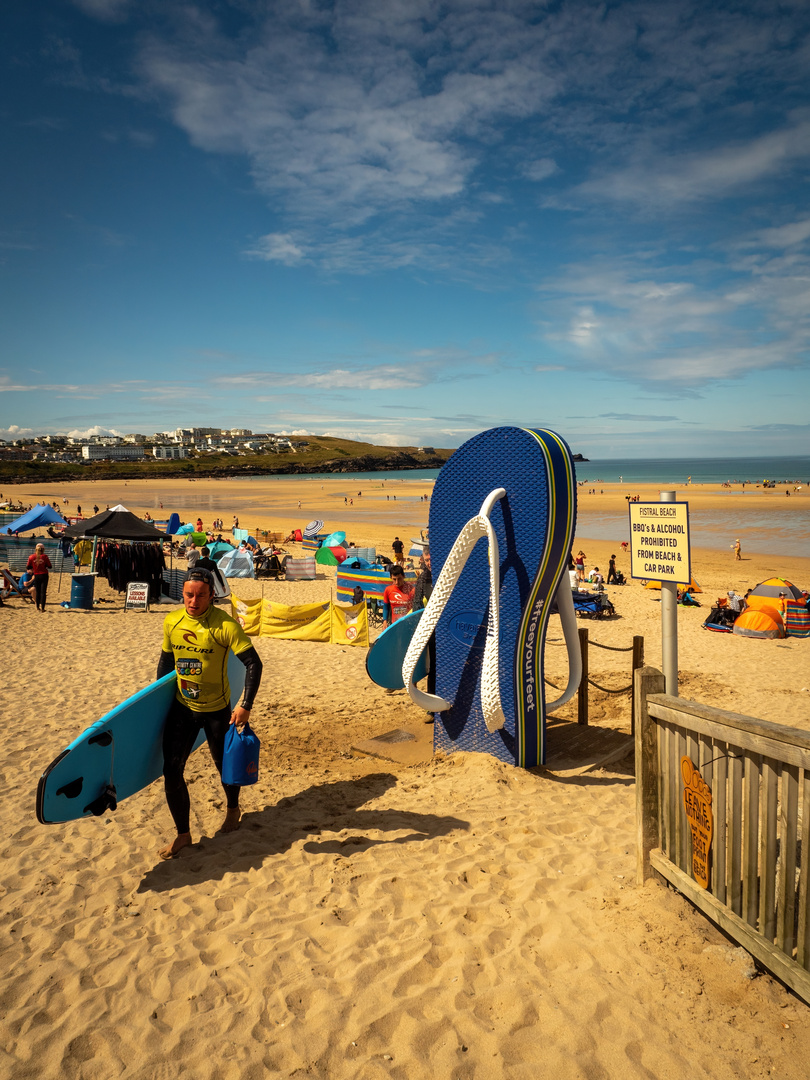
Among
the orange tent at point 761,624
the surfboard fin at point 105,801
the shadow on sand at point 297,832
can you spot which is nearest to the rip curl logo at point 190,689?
the surfboard fin at point 105,801

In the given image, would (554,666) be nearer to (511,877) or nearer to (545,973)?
(511,877)

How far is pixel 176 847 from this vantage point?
4602mm

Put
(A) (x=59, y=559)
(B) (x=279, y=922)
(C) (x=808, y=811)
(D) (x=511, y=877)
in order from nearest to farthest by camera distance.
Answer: (C) (x=808, y=811) → (B) (x=279, y=922) → (D) (x=511, y=877) → (A) (x=59, y=559)

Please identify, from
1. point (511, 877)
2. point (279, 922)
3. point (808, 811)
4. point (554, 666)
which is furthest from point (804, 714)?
point (279, 922)

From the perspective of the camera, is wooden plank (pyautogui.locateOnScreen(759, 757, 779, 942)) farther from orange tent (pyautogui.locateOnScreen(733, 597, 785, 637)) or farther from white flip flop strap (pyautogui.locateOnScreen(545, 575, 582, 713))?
orange tent (pyautogui.locateOnScreen(733, 597, 785, 637))

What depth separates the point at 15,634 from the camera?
479 inches

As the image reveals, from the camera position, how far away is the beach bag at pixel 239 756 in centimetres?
457

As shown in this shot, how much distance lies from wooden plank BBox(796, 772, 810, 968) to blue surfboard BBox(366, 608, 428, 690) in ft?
15.4

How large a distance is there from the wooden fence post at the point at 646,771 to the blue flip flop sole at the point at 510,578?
1.92 metres

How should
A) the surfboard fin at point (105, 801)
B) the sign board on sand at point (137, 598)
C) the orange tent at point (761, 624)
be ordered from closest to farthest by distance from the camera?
the surfboard fin at point (105, 801) → the orange tent at point (761, 624) → the sign board on sand at point (137, 598)

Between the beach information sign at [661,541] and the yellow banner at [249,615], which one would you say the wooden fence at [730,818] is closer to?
the beach information sign at [661,541]

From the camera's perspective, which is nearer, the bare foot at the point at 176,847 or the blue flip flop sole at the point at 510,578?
the bare foot at the point at 176,847

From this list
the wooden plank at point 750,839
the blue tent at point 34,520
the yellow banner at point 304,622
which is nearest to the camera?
the wooden plank at point 750,839

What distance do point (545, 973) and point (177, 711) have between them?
2886 millimetres
